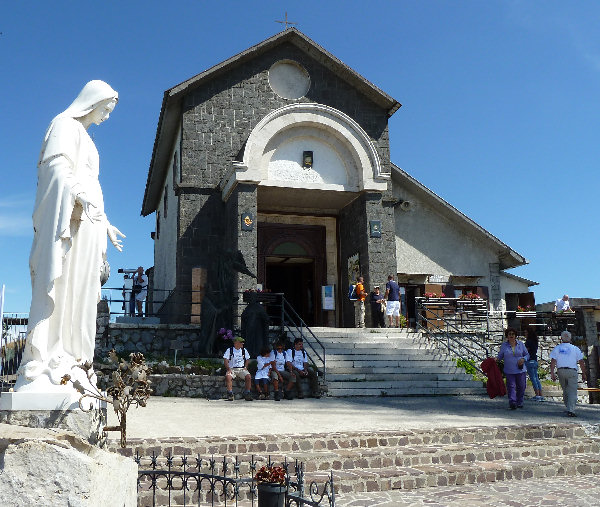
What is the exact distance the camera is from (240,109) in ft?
64.9

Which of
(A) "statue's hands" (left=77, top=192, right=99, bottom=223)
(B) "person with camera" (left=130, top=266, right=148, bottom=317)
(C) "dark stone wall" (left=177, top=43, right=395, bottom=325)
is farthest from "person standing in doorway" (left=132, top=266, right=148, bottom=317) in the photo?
(A) "statue's hands" (left=77, top=192, right=99, bottom=223)

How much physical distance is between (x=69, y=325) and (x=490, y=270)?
19.0 meters

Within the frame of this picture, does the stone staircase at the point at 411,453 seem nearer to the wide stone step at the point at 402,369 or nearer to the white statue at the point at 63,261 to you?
the white statue at the point at 63,261

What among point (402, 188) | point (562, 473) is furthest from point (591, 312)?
point (562, 473)

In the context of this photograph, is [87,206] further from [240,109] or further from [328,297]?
[328,297]

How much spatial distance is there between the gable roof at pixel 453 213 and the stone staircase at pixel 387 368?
21.4 feet

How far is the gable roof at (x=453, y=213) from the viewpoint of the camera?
21094 mm

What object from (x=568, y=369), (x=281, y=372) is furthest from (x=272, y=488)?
(x=568, y=369)

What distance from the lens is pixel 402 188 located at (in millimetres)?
21656

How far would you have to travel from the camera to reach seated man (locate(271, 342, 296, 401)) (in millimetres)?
12336

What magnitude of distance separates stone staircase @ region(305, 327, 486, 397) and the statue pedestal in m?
7.99

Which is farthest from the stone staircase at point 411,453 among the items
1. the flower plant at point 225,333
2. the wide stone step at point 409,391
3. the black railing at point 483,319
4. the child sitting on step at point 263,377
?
the black railing at point 483,319

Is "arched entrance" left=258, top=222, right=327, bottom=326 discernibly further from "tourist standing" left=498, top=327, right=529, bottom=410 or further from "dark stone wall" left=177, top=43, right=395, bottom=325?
"tourist standing" left=498, top=327, right=529, bottom=410

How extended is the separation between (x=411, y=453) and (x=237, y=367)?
5318 millimetres
